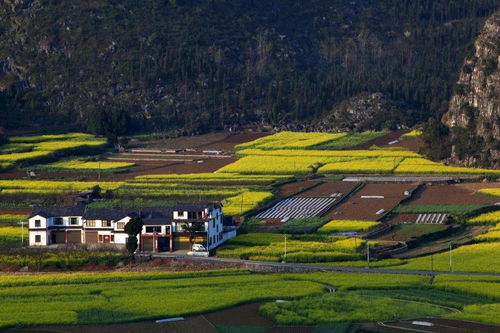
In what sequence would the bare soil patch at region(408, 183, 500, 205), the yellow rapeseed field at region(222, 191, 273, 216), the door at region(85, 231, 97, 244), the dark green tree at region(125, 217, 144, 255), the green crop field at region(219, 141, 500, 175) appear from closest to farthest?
1. the dark green tree at region(125, 217, 144, 255)
2. the door at region(85, 231, 97, 244)
3. the yellow rapeseed field at region(222, 191, 273, 216)
4. the bare soil patch at region(408, 183, 500, 205)
5. the green crop field at region(219, 141, 500, 175)

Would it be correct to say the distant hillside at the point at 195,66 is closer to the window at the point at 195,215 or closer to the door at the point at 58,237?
the door at the point at 58,237

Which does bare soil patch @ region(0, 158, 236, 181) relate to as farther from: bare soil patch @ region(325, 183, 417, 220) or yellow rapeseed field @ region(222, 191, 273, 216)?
bare soil patch @ region(325, 183, 417, 220)

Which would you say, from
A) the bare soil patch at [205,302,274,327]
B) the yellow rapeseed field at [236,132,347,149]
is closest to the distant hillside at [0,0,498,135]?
the yellow rapeseed field at [236,132,347,149]

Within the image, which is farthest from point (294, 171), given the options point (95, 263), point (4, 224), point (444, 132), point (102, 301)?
point (102, 301)

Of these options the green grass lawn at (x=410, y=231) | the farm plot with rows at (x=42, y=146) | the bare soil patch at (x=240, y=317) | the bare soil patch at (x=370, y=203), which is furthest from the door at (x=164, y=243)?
the farm plot with rows at (x=42, y=146)

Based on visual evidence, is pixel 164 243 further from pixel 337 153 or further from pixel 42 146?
pixel 42 146

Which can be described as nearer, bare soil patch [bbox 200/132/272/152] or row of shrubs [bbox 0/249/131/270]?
row of shrubs [bbox 0/249/131/270]

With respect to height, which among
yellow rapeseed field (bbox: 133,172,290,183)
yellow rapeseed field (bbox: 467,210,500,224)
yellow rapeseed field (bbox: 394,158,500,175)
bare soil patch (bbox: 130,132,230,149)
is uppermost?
yellow rapeseed field (bbox: 394,158,500,175)
